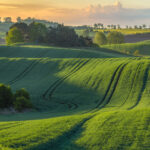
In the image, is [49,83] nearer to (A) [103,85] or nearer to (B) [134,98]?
(A) [103,85]

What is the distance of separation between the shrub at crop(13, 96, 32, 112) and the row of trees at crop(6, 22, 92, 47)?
74.3 meters

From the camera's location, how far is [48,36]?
371ft

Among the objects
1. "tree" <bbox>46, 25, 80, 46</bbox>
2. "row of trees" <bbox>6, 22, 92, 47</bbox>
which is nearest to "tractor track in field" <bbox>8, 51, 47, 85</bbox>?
"tree" <bbox>46, 25, 80, 46</bbox>

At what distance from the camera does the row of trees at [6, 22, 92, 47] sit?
11025 cm

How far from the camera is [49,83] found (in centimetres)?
5172

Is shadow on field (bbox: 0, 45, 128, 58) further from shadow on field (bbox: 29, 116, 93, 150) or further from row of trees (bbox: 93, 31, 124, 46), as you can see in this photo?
row of trees (bbox: 93, 31, 124, 46)

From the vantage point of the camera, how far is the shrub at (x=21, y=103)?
3572 cm

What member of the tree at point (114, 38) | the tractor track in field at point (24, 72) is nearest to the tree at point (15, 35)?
the tractor track in field at point (24, 72)

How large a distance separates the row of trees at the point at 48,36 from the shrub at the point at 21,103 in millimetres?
74322

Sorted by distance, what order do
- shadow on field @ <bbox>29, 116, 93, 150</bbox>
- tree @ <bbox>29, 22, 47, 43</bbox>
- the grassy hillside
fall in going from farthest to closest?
the grassy hillside
tree @ <bbox>29, 22, 47, 43</bbox>
shadow on field @ <bbox>29, 116, 93, 150</bbox>

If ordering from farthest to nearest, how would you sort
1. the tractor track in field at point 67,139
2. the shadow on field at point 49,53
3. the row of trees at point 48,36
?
the row of trees at point 48,36 → the shadow on field at point 49,53 → the tractor track in field at point 67,139

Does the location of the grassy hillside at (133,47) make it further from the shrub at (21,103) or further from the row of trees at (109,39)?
the shrub at (21,103)

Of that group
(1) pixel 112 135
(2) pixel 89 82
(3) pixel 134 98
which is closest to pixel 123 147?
(1) pixel 112 135

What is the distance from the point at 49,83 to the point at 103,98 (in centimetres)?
1433
